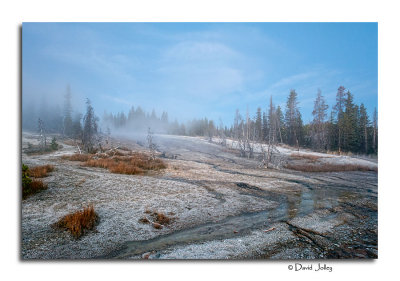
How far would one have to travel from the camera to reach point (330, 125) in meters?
7.04

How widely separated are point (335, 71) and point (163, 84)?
5636mm

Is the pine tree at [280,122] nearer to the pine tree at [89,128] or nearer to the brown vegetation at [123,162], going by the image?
the brown vegetation at [123,162]

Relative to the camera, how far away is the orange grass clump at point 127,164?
7.83 metres

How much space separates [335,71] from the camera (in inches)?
255

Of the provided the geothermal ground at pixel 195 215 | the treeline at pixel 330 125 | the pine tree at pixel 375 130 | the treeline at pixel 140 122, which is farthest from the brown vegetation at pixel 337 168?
the treeline at pixel 140 122

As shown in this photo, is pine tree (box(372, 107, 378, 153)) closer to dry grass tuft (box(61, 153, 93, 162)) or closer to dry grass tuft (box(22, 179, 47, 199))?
dry grass tuft (box(61, 153, 93, 162))

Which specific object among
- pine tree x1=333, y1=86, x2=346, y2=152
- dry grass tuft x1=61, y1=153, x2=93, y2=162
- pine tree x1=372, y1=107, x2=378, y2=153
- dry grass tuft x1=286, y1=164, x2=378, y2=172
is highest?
pine tree x1=333, y1=86, x2=346, y2=152

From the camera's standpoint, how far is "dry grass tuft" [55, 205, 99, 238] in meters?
3.87

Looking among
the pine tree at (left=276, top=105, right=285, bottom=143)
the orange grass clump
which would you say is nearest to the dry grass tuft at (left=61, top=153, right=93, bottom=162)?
the orange grass clump

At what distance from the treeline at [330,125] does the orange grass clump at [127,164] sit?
5.03 m

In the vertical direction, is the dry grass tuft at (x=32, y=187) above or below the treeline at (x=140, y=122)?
below

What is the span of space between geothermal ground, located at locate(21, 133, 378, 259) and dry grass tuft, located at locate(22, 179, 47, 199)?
0.42 feet
